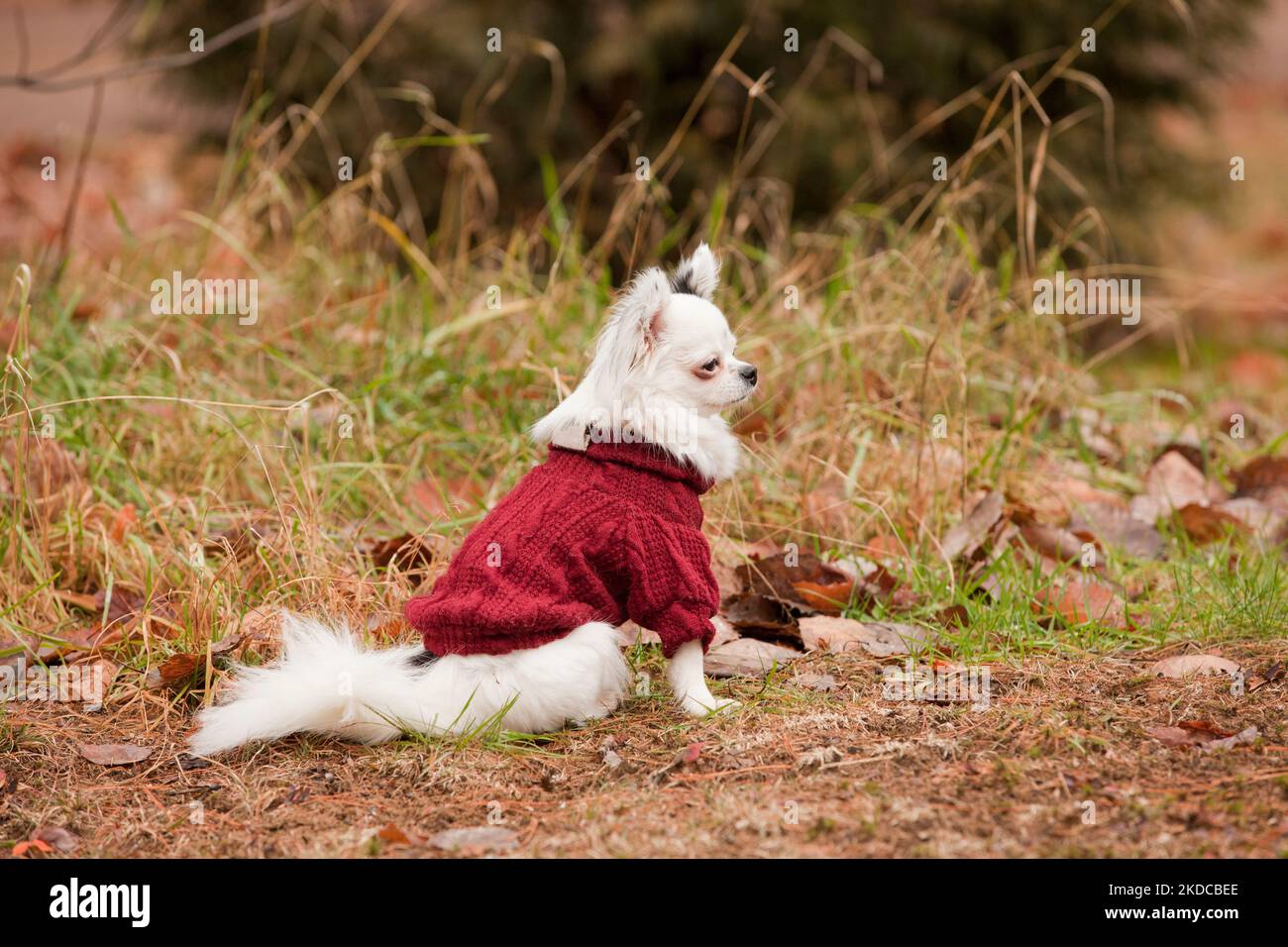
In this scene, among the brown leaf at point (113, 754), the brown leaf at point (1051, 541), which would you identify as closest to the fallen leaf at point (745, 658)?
the brown leaf at point (1051, 541)

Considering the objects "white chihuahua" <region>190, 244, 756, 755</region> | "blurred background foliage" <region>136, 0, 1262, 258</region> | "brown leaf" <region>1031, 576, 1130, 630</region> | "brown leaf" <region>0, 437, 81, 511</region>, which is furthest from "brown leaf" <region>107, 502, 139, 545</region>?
"blurred background foliage" <region>136, 0, 1262, 258</region>

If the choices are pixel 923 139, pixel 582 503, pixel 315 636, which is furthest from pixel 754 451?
pixel 923 139

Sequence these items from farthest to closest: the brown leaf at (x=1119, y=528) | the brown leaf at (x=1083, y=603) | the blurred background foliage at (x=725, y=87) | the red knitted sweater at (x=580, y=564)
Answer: the blurred background foliage at (x=725, y=87)
the brown leaf at (x=1119, y=528)
the brown leaf at (x=1083, y=603)
the red knitted sweater at (x=580, y=564)

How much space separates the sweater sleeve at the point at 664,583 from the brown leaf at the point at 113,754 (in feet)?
3.31

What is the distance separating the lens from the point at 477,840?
6.64 ft

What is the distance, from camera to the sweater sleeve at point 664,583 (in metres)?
2.36

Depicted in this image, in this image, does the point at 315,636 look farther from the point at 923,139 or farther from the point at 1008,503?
the point at 923,139

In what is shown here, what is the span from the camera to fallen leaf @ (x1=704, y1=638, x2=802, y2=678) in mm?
2701

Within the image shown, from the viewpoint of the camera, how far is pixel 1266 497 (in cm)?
374

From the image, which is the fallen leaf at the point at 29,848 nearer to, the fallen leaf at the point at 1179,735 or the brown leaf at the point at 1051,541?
the fallen leaf at the point at 1179,735

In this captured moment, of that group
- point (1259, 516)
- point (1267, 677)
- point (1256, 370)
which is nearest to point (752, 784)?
point (1267, 677)

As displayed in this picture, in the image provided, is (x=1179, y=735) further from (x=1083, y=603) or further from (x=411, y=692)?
(x=411, y=692)

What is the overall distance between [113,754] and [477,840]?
0.86m

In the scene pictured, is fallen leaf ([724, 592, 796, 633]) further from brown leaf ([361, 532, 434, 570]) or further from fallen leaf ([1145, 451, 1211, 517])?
fallen leaf ([1145, 451, 1211, 517])
